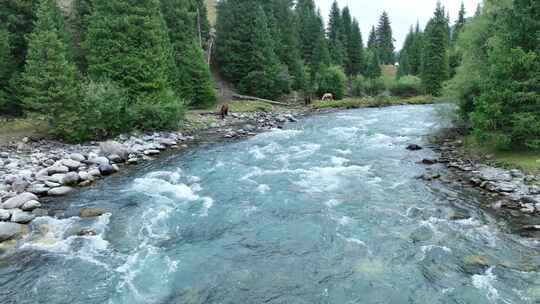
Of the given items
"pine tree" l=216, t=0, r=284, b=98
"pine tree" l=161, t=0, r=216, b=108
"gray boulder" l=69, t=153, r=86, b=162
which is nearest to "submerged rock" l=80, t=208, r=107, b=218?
"gray boulder" l=69, t=153, r=86, b=162

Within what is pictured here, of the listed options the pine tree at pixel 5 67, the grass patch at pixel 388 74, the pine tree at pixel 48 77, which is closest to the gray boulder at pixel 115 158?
the pine tree at pixel 48 77

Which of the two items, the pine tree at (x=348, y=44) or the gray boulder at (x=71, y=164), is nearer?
the gray boulder at (x=71, y=164)

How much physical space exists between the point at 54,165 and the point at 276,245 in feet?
43.2

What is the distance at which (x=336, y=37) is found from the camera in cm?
8212

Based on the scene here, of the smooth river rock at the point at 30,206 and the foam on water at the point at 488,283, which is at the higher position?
the smooth river rock at the point at 30,206

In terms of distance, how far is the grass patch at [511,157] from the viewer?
55.8ft

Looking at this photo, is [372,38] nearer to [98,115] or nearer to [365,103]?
[365,103]

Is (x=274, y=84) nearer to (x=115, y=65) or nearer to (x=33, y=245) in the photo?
(x=115, y=65)

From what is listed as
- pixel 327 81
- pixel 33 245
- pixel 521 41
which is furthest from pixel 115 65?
pixel 327 81

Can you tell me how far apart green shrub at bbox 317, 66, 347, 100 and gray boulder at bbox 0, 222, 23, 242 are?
170ft

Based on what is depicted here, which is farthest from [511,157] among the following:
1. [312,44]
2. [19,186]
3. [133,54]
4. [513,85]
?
[312,44]

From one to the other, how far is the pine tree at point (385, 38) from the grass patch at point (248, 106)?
79619 millimetres

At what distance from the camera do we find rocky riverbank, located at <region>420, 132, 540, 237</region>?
13.2 m

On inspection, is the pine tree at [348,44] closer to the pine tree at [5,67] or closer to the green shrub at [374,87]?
the green shrub at [374,87]
